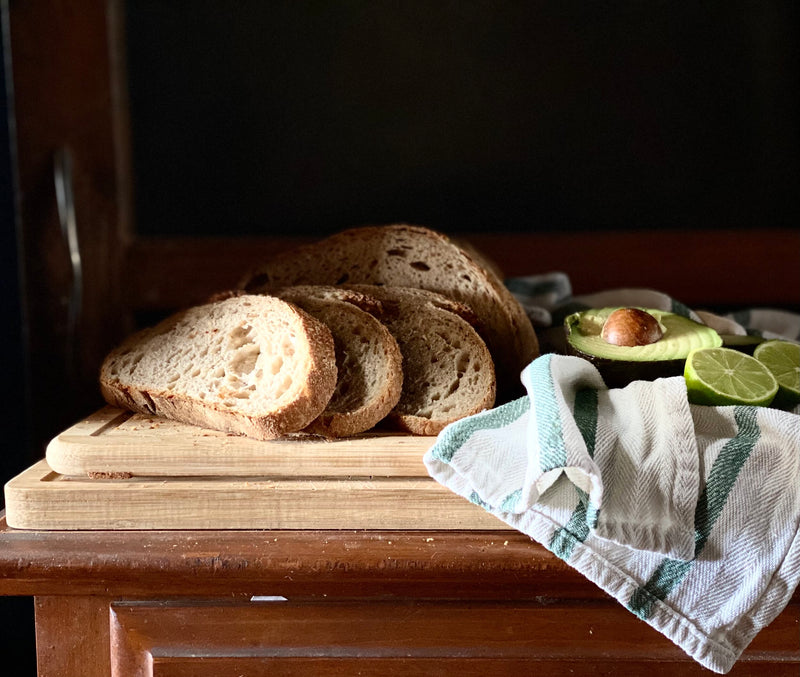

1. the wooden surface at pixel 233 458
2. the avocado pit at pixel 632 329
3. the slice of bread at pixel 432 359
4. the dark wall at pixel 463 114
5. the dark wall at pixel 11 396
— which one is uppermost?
the dark wall at pixel 463 114

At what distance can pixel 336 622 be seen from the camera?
855 mm

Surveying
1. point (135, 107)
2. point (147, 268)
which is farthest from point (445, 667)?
point (135, 107)

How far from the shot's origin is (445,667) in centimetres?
86

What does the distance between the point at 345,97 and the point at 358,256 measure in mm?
538

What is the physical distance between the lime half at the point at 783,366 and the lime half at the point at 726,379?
4 centimetres

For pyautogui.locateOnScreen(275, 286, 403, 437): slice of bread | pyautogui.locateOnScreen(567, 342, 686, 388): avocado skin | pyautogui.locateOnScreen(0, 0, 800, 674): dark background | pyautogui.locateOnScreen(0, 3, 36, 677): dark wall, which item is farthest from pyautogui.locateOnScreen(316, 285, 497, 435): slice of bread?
pyautogui.locateOnScreen(0, 3, 36, 677): dark wall

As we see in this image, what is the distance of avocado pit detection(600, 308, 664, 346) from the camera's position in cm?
105

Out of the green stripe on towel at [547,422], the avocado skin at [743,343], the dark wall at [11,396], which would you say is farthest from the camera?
the dark wall at [11,396]

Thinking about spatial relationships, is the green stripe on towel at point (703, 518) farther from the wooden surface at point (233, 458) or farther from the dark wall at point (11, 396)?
the dark wall at point (11, 396)

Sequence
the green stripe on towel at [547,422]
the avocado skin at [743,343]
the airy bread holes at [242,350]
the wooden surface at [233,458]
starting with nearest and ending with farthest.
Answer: the green stripe on towel at [547,422] < the wooden surface at [233,458] < the airy bread holes at [242,350] < the avocado skin at [743,343]

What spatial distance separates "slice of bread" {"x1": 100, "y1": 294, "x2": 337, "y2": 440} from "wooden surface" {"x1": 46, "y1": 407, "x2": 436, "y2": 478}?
0.03 meters

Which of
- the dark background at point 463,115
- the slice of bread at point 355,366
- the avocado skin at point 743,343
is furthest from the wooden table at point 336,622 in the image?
the dark background at point 463,115

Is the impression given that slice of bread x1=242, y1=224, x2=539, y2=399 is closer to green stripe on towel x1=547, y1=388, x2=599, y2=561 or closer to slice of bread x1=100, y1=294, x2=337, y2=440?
slice of bread x1=100, y1=294, x2=337, y2=440

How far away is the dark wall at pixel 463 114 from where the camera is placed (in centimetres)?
165
